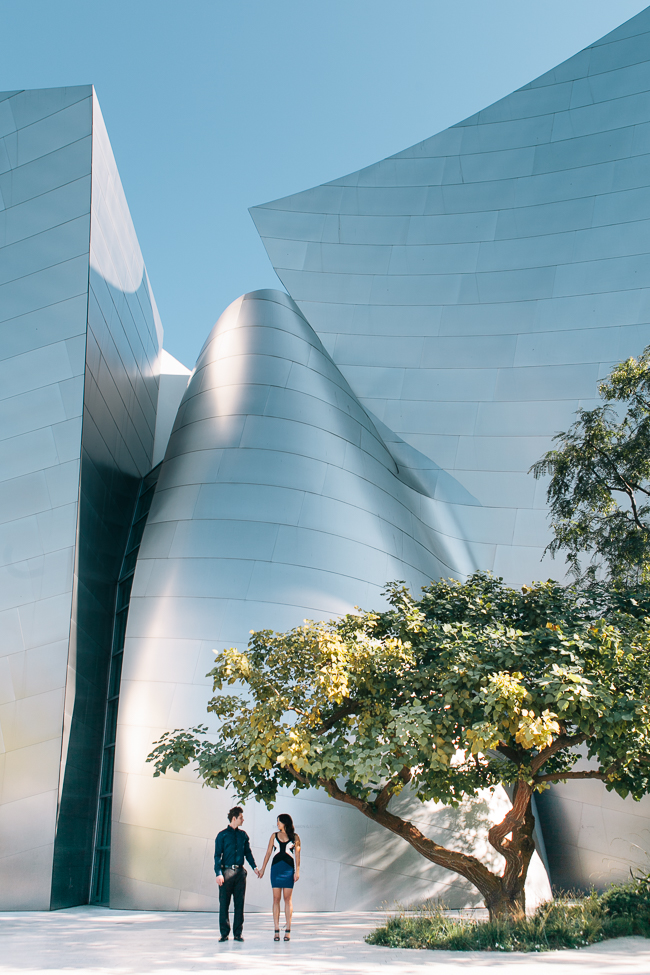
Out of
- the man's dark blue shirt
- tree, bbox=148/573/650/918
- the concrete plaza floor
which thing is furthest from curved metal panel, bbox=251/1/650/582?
the man's dark blue shirt

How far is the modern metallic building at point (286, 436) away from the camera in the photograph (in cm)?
1325

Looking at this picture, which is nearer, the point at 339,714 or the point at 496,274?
the point at 339,714

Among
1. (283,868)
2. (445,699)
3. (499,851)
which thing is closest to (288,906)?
(283,868)

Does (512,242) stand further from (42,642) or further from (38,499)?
(42,642)

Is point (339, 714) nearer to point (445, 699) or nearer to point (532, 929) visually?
point (445, 699)

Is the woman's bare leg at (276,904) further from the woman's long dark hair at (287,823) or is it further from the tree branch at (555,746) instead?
the tree branch at (555,746)

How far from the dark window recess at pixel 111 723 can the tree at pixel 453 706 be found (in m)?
6.21

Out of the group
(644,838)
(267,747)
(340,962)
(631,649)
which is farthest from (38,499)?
(644,838)

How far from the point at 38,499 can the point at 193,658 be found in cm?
474

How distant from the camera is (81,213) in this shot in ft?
53.9

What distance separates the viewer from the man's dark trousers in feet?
30.1

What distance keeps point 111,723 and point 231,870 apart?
781 cm

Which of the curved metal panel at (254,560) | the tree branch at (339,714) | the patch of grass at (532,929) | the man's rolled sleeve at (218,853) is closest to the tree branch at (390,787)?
the tree branch at (339,714)

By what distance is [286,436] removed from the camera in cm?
1755
